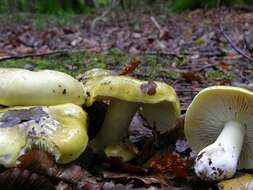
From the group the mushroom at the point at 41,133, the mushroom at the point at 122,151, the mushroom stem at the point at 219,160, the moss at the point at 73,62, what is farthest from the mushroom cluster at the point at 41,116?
the moss at the point at 73,62

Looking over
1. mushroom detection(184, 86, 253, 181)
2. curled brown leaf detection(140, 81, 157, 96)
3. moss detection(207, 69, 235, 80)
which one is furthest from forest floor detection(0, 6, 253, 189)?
curled brown leaf detection(140, 81, 157, 96)

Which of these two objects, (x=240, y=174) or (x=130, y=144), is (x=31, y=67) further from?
(x=240, y=174)

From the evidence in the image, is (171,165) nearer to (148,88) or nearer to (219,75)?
(148,88)

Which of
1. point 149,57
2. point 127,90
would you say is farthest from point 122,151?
point 149,57

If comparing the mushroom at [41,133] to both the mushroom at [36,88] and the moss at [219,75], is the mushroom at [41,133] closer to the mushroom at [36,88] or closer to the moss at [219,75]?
the mushroom at [36,88]

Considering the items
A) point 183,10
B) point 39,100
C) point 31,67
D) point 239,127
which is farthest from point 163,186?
point 183,10
